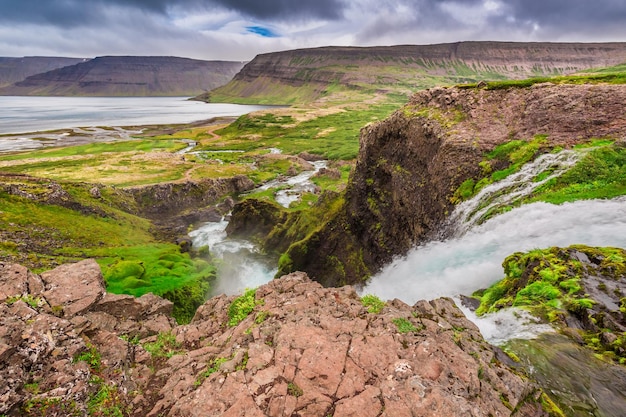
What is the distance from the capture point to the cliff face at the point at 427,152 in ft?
74.2

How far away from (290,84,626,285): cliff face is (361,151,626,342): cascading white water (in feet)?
8.60

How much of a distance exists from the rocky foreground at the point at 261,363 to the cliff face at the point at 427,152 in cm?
1466

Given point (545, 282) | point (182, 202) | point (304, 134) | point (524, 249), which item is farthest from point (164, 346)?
point (304, 134)

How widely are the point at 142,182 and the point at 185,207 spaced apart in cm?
1197

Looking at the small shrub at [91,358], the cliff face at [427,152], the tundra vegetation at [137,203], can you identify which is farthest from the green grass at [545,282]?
the small shrub at [91,358]

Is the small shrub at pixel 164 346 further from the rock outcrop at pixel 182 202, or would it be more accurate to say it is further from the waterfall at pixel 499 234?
the rock outcrop at pixel 182 202

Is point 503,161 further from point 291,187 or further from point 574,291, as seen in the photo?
point 291,187

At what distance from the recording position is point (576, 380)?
952 centimetres

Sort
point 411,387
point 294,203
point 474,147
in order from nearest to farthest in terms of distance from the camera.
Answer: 1. point 411,387
2. point 474,147
3. point 294,203

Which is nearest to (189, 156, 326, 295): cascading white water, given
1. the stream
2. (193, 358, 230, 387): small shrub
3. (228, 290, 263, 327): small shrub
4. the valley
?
the valley

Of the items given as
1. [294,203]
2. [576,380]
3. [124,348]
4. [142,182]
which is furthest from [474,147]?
[142,182]

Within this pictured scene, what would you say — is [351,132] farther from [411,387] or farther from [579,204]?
[411,387]

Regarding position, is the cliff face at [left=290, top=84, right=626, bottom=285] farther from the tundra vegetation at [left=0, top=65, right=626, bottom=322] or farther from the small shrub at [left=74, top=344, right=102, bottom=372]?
the small shrub at [left=74, top=344, right=102, bottom=372]

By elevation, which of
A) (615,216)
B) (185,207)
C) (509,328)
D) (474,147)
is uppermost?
(474,147)
